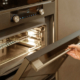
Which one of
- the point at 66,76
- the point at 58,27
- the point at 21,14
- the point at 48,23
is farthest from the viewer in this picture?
the point at 66,76

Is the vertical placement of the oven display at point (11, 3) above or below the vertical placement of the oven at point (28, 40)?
above

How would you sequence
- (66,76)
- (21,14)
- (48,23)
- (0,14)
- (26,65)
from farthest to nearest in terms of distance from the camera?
(66,76)
(48,23)
(21,14)
(0,14)
(26,65)

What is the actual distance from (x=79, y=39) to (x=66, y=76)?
0.70m

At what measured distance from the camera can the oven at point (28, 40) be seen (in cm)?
72

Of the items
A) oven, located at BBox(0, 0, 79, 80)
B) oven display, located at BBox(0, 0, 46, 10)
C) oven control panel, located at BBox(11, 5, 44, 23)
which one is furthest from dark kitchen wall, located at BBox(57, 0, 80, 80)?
oven display, located at BBox(0, 0, 46, 10)

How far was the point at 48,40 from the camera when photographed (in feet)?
4.27

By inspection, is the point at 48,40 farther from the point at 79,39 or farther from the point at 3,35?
the point at 3,35

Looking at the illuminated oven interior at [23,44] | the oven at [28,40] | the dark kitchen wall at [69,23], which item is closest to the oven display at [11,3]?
the oven at [28,40]

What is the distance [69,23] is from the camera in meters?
1.37

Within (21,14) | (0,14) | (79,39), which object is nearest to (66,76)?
(79,39)

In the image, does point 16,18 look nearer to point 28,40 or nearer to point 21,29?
point 21,29

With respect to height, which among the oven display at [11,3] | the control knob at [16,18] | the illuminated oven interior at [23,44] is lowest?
the illuminated oven interior at [23,44]

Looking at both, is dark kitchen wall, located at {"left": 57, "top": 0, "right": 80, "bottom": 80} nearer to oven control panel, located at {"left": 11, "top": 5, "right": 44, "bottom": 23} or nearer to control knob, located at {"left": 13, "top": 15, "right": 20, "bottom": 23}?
oven control panel, located at {"left": 11, "top": 5, "right": 44, "bottom": 23}

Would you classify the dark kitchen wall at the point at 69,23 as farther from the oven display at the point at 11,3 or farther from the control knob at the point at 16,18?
the control knob at the point at 16,18
